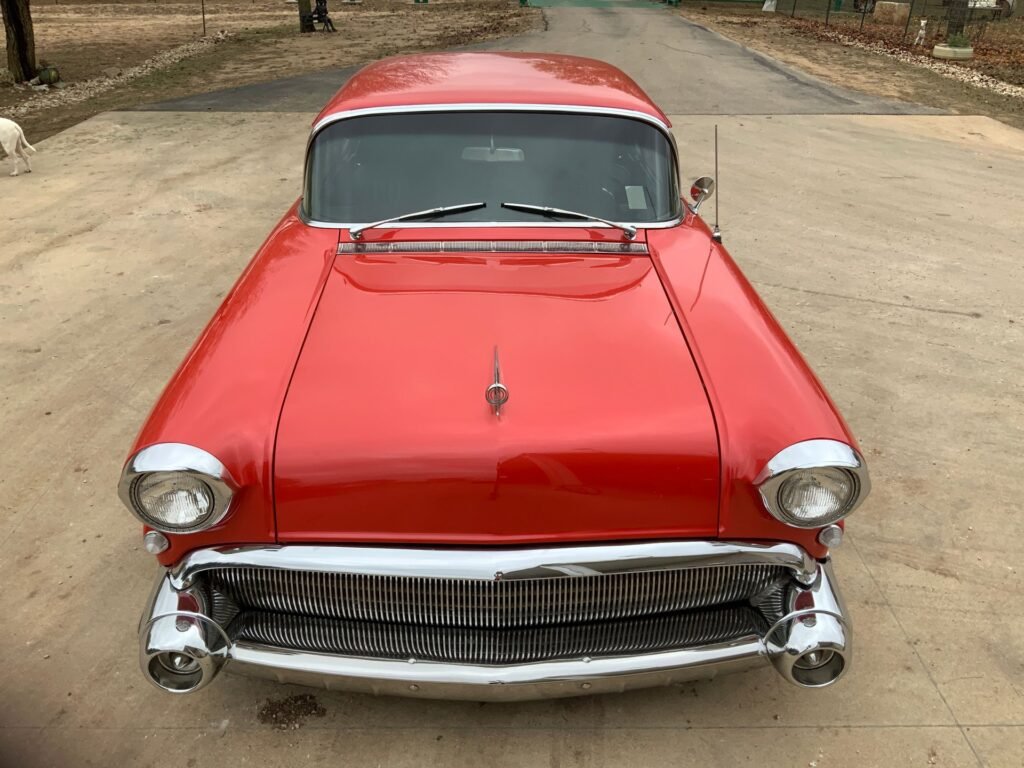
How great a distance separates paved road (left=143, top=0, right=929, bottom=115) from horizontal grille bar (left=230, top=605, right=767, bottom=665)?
33.2ft

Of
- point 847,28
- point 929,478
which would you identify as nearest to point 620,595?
point 929,478

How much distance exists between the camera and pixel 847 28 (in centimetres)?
2244

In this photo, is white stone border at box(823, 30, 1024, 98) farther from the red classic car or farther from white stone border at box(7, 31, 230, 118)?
white stone border at box(7, 31, 230, 118)

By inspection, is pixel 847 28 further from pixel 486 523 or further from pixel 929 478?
pixel 486 523

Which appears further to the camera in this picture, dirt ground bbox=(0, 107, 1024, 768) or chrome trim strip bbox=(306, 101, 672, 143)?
chrome trim strip bbox=(306, 101, 672, 143)

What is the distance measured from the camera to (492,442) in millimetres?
2047

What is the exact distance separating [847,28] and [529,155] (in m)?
23.3

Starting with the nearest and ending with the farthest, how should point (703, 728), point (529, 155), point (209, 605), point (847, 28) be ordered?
point (209, 605) → point (703, 728) → point (529, 155) → point (847, 28)

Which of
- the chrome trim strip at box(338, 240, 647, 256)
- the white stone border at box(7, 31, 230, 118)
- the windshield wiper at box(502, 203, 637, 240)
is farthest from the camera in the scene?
the white stone border at box(7, 31, 230, 118)

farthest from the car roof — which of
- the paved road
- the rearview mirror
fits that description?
the paved road

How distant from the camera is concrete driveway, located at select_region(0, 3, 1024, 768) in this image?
248cm

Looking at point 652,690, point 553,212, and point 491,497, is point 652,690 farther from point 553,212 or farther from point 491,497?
point 553,212

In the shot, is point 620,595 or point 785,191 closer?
point 620,595

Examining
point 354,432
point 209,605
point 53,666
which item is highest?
point 354,432
